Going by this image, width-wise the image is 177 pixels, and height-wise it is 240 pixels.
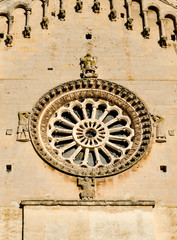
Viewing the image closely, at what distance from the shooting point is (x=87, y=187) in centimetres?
2086

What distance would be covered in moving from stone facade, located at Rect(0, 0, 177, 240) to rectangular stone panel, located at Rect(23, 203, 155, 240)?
0.03m

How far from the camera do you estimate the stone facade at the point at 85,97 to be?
66.0 feet

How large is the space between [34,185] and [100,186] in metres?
2.19

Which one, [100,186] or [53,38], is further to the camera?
[53,38]

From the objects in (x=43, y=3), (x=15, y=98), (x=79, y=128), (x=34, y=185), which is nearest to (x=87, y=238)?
(x=34, y=185)

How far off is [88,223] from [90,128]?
400 centimetres

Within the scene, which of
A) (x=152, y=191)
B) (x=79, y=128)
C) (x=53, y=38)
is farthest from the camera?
(x=53, y=38)

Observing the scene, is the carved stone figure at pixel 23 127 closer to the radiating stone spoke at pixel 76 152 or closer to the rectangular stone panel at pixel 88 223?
the radiating stone spoke at pixel 76 152

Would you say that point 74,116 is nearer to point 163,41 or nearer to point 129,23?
point 129,23

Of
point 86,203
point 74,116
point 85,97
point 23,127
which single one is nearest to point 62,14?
point 85,97

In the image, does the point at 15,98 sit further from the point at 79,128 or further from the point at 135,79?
the point at 135,79

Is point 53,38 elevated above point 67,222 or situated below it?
above

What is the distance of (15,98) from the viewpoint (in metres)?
22.7

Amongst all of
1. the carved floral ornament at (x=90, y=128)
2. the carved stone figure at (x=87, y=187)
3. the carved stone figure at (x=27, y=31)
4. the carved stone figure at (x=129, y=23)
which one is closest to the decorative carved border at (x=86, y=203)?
the carved stone figure at (x=87, y=187)
